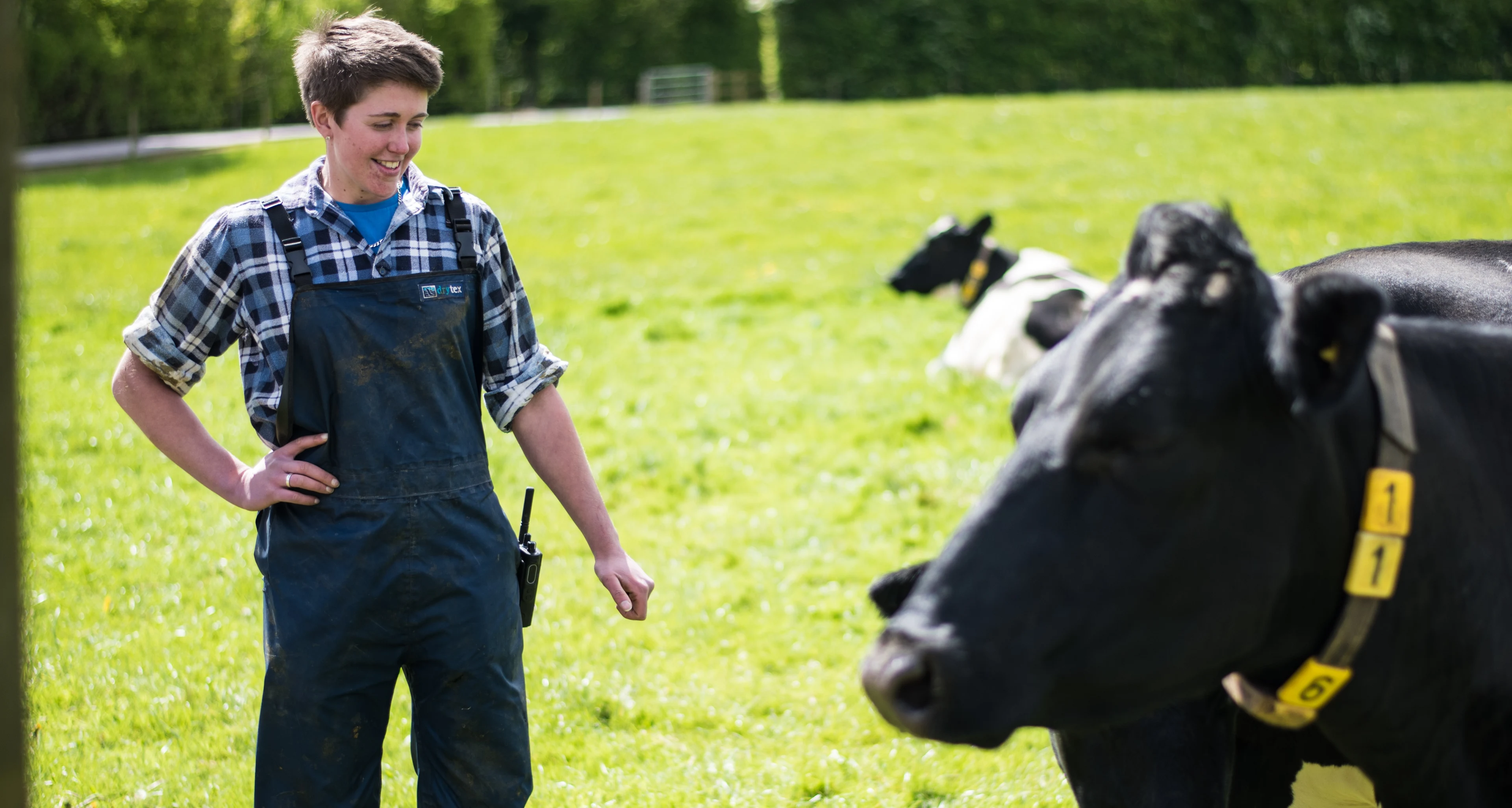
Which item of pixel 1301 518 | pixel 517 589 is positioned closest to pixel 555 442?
pixel 517 589

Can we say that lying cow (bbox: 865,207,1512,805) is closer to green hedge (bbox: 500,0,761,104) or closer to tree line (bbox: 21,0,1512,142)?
tree line (bbox: 21,0,1512,142)

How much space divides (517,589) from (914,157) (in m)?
17.9

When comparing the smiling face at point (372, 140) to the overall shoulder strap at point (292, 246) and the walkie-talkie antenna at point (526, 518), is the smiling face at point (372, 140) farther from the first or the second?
the walkie-talkie antenna at point (526, 518)

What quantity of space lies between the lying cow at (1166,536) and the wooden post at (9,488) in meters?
0.94

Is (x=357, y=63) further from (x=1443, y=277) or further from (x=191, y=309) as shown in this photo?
(x=1443, y=277)

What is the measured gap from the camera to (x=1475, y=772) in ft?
6.01

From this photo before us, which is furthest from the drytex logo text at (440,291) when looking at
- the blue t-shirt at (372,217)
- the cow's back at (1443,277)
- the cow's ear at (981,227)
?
the cow's ear at (981,227)

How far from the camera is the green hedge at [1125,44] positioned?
3075cm

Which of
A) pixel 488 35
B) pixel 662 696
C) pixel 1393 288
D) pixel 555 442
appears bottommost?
pixel 488 35

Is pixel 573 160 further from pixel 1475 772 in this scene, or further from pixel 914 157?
pixel 1475 772

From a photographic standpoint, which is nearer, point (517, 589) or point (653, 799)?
point (517, 589)

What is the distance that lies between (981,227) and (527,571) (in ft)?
30.7

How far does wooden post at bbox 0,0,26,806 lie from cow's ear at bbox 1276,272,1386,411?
1.34 metres

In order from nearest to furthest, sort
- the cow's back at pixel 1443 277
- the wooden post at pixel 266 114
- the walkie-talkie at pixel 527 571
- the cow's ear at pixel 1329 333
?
the cow's ear at pixel 1329 333 < the cow's back at pixel 1443 277 < the walkie-talkie at pixel 527 571 < the wooden post at pixel 266 114
